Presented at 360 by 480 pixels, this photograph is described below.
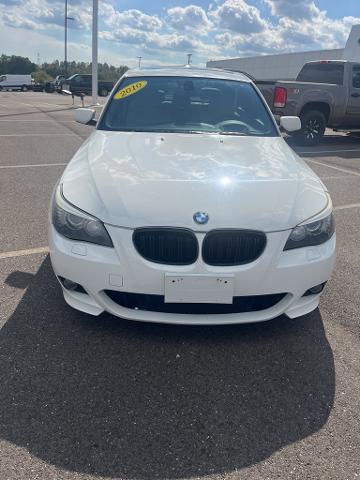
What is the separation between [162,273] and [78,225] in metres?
0.61

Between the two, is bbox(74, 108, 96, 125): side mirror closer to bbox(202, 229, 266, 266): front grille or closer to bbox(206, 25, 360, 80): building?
bbox(202, 229, 266, 266): front grille

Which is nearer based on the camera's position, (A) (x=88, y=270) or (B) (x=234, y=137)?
(A) (x=88, y=270)

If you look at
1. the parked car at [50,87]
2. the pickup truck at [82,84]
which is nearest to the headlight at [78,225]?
the pickup truck at [82,84]

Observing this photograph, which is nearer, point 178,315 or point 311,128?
point 178,315

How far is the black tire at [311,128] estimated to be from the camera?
12.0 metres

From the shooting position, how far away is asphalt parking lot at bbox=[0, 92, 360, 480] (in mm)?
2080

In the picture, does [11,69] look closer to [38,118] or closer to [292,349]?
[38,118]

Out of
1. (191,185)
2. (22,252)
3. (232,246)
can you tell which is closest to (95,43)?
(22,252)

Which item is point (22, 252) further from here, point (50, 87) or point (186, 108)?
point (50, 87)

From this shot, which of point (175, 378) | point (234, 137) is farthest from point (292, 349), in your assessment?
point (234, 137)

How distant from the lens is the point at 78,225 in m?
2.79

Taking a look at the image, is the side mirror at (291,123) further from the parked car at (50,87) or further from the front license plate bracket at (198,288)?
the parked car at (50,87)

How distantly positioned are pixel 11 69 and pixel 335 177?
9168cm

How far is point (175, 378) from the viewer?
2.62m
